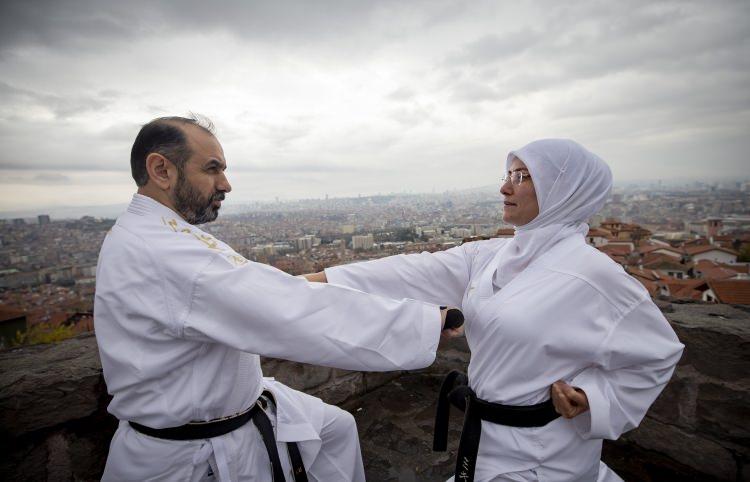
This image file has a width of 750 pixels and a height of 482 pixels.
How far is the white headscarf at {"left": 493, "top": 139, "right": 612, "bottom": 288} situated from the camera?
179 cm

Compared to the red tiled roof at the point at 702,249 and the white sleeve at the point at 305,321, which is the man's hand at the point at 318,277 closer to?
the white sleeve at the point at 305,321

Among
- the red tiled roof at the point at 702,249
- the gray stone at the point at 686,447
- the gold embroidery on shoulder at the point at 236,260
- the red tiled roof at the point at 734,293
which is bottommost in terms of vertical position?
the red tiled roof at the point at 702,249

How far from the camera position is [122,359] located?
148cm

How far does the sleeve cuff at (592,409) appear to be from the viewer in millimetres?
1532

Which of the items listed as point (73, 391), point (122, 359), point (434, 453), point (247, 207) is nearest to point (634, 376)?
point (434, 453)

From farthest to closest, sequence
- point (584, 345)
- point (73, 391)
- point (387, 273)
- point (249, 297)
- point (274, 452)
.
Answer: point (387, 273) < point (73, 391) < point (274, 452) < point (584, 345) < point (249, 297)

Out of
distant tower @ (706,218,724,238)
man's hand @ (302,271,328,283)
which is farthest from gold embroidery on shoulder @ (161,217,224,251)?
distant tower @ (706,218,724,238)

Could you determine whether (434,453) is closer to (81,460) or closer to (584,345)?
(584,345)

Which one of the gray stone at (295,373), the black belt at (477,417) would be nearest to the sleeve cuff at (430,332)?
the black belt at (477,417)

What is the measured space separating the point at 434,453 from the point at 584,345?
1550 mm

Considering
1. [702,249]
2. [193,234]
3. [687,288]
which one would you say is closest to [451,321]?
[193,234]

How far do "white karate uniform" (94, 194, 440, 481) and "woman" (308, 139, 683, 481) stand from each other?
1.20 ft

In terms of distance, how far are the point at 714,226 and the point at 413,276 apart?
132 feet

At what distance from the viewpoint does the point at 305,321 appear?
1526 mm
